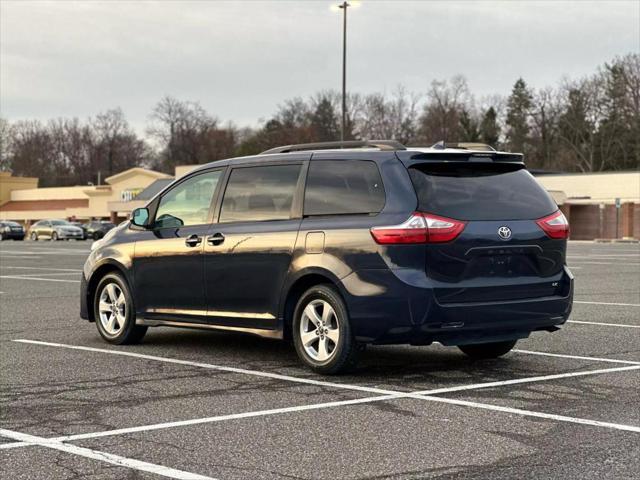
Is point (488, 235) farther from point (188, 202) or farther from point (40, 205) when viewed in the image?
point (40, 205)

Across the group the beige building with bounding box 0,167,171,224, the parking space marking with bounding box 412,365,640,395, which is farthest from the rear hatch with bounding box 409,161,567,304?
the beige building with bounding box 0,167,171,224

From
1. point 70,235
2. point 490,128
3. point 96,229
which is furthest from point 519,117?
point 70,235

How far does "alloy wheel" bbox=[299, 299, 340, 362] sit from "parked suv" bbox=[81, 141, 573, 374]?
0.04ft

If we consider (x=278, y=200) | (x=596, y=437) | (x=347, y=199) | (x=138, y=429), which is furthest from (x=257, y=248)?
(x=596, y=437)

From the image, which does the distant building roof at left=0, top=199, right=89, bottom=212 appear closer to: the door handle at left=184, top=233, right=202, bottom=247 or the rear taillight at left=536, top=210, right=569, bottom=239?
the door handle at left=184, top=233, right=202, bottom=247

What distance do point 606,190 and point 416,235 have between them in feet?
189

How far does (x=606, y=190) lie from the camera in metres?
62.2

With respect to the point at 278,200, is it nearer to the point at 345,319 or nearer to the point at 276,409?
the point at 345,319

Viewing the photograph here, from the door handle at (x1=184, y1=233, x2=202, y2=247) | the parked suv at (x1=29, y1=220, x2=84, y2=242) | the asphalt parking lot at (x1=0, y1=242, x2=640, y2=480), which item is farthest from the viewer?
the parked suv at (x1=29, y1=220, x2=84, y2=242)

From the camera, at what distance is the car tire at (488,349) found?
861 cm

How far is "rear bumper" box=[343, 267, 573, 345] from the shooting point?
7293 mm

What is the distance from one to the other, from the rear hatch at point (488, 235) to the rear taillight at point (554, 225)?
3 cm

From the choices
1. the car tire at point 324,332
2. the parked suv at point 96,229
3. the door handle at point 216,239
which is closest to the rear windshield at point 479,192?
the car tire at point 324,332

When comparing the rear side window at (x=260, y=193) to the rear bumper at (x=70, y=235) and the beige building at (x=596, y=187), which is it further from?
the rear bumper at (x=70, y=235)
